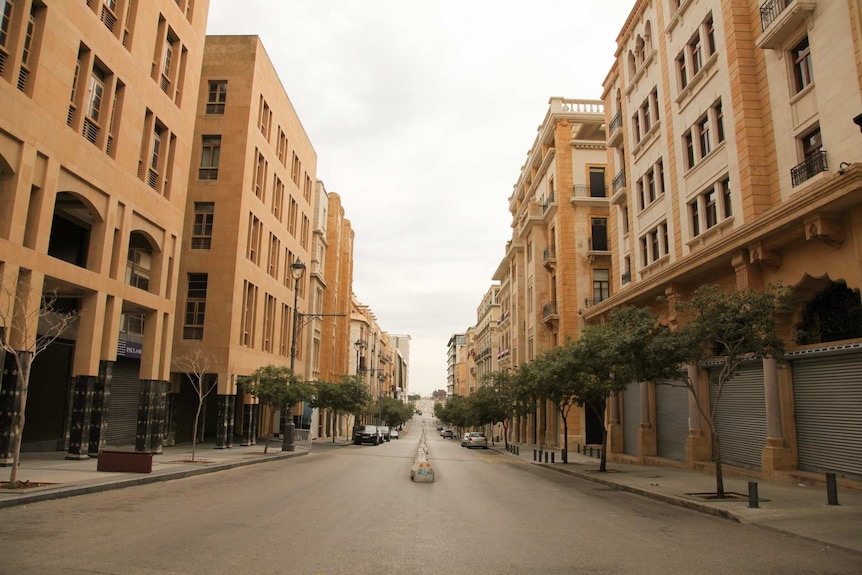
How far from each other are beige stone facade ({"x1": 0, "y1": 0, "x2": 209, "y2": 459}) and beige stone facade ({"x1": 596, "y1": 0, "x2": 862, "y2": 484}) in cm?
1960

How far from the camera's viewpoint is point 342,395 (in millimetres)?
45844

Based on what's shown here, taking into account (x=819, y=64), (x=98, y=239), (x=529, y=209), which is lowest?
(x=98, y=239)

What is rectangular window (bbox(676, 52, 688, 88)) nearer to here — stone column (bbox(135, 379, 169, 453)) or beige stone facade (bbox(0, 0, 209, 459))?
beige stone facade (bbox(0, 0, 209, 459))

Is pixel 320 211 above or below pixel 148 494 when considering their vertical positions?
above

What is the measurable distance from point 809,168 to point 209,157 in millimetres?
28951

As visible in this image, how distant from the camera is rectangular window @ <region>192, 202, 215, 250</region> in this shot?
32.7 m

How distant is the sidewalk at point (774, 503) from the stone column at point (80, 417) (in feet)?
55.7

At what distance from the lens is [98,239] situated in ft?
67.6

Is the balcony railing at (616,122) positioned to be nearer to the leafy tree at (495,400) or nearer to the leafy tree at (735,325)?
the leafy tree at (495,400)

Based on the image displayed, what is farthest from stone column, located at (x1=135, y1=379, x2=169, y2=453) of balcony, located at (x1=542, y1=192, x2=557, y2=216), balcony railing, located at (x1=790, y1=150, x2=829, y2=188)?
balcony, located at (x1=542, y1=192, x2=557, y2=216)

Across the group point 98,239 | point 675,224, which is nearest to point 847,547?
point 675,224

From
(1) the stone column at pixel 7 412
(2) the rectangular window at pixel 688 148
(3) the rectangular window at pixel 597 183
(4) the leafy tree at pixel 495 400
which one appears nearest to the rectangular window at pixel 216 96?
(1) the stone column at pixel 7 412

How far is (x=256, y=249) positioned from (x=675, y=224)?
23.4 meters

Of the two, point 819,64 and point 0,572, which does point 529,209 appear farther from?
point 0,572
